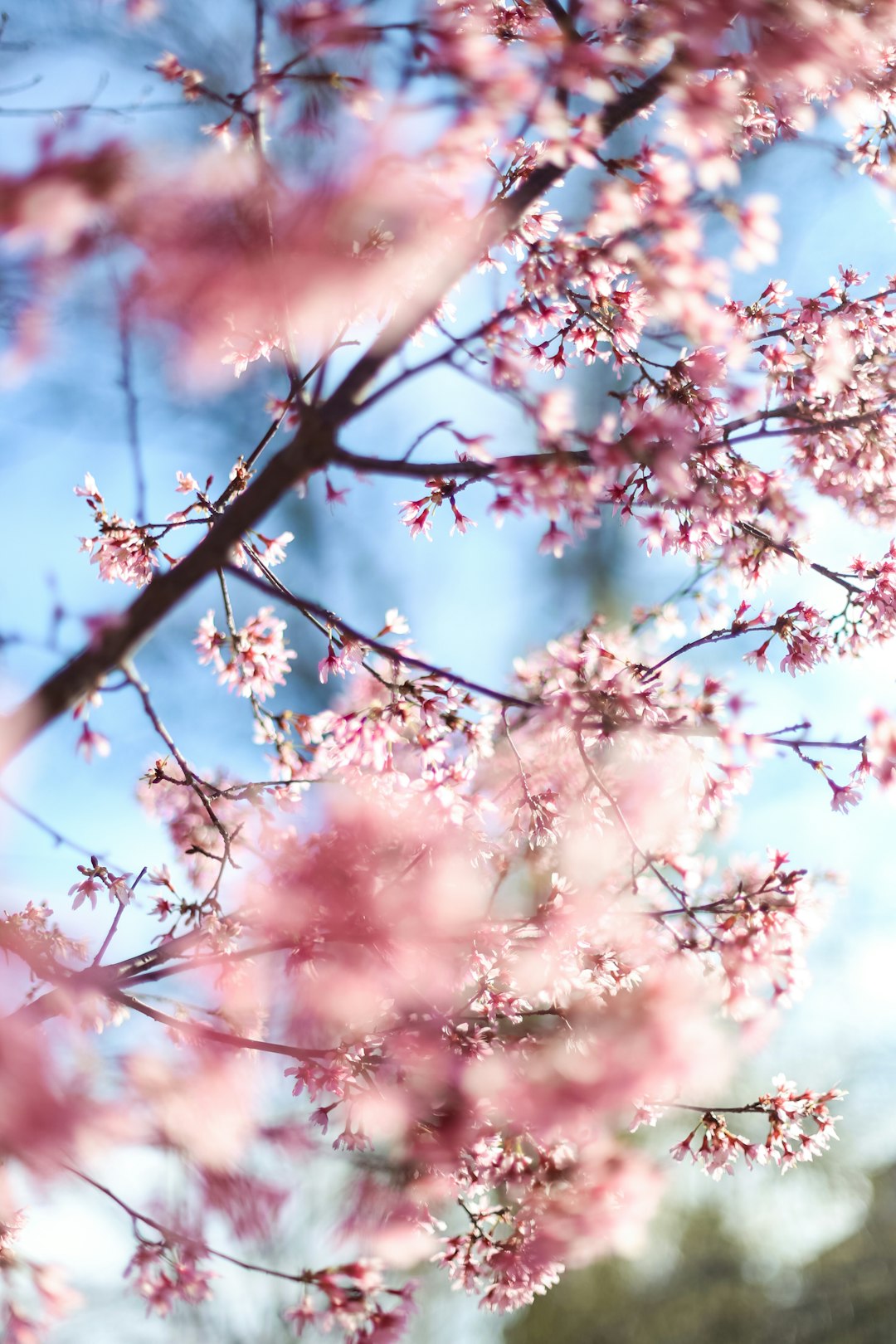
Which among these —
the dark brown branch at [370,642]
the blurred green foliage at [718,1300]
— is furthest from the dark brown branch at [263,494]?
the blurred green foliage at [718,1300]

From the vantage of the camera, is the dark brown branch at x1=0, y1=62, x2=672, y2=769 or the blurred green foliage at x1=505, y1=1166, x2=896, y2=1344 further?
the blurred green foliage at x1=505, y1=1166, x2=896, y2=1344

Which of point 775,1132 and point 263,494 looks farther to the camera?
point 775,1132

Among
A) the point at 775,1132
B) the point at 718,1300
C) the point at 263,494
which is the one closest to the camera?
the point at 263,494

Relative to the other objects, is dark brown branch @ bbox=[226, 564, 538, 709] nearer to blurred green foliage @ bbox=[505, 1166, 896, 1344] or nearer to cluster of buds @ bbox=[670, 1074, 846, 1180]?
cluster of buds @ bbox=[670, 1074, 846, 1180]

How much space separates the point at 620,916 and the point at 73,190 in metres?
2.51

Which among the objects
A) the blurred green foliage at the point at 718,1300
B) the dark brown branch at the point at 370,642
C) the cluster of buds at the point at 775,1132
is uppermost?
the dark brown branch at the point at 370,642

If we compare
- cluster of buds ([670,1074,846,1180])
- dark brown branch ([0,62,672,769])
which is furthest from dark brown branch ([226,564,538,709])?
cluster of buds ([670,1074,846,1180])

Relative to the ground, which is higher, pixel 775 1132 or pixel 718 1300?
pixel 775 1132

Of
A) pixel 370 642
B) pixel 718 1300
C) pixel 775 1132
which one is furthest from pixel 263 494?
pixel 718 1300

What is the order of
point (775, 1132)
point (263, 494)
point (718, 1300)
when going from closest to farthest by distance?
point (263, 494) < point (775, 1132) < point (718, 1300)

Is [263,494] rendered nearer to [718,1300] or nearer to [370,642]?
[370,642]

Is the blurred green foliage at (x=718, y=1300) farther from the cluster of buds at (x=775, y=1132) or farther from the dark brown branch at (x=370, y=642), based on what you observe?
the dark brown branch at (x=370, y=642)

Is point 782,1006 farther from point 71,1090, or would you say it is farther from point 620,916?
point 71,1090

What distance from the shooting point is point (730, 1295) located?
7.32 m
